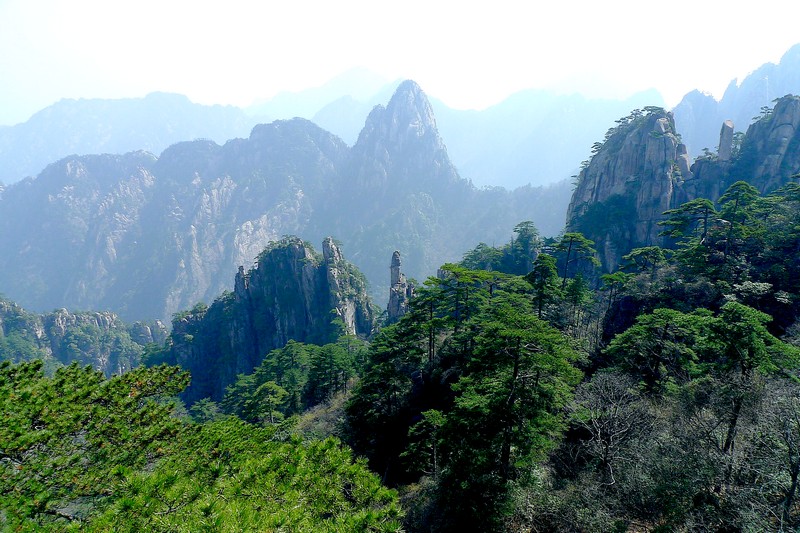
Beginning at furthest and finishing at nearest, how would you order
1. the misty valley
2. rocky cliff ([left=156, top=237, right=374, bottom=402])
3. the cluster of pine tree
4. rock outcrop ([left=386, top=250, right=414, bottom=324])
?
rocky cliff ([left=156, top=237, right=374, bottom=402])
rock outcrop ([left=386, top=250, right=414, bottom=324])
the cluster of pine tree
the misty valley

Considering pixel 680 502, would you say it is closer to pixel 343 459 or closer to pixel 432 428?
pixel 343 459

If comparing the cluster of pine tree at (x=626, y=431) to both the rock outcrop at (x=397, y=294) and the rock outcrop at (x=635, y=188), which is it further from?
the rock outcrop at (x=397, y=294)

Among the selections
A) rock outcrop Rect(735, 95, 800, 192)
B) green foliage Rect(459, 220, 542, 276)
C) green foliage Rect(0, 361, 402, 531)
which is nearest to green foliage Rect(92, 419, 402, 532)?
green foliage Rect(0, 361, 402, 531)

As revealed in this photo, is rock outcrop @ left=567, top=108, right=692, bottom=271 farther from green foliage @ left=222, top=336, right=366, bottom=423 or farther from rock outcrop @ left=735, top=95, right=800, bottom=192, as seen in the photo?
green foliage @ left=222, top=336, right=366, bottom=423

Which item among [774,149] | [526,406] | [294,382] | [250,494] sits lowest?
[294,382]

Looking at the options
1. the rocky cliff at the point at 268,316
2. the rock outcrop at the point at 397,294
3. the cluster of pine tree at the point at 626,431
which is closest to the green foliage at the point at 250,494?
the cluster of pine tree at the point at 626,431

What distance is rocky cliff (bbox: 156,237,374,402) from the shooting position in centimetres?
8331

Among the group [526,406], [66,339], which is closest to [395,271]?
[526,406]

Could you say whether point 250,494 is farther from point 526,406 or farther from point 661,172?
point 661,172

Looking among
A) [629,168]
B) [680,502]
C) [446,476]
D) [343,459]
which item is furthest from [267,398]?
[629,168]

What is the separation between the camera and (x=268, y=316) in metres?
88.4

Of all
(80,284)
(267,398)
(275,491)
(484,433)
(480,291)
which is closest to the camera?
(275,491)

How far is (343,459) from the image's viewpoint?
10375 millimetres

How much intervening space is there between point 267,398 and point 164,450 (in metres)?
27.6
